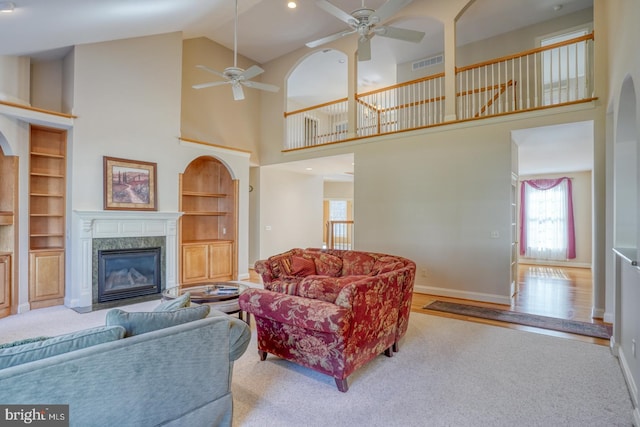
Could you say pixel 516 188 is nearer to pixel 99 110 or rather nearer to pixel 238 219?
pixel 238 219

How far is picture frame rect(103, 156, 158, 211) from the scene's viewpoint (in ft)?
16.7

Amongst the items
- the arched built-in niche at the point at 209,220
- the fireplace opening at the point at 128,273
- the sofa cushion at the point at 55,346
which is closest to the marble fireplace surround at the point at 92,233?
the fireplace opening at the point at 128,273

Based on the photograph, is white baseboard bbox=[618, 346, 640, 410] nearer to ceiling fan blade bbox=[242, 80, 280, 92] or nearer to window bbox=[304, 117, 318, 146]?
ceiling fan blade bbox=[242, 80, 280, 92]

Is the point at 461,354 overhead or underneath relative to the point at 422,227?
underneath

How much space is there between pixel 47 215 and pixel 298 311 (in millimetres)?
4644

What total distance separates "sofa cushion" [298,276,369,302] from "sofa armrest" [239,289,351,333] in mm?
85

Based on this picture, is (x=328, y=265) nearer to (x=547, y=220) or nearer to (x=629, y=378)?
(x=629, y=378)

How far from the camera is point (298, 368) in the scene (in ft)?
9.68

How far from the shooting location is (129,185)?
5336 millimetres

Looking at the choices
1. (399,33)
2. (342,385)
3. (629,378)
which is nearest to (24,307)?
(342,385)

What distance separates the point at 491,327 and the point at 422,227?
7.24 ft

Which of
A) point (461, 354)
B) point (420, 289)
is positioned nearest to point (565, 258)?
point (420, 289)

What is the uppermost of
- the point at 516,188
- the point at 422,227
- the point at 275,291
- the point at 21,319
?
the point at 516,188

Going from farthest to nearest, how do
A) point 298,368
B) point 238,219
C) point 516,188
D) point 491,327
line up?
1. point 238,219
2. point 516,188
3. point 491,327
4. point 298,368
